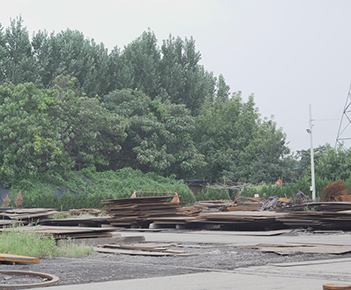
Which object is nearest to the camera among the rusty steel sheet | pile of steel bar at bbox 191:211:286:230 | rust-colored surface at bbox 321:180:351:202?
the rusty steel sheet

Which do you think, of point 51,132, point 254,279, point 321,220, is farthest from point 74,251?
point 51,132

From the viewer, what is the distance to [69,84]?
1745 inches

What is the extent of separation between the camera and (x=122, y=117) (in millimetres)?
44125

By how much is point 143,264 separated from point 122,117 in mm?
36531

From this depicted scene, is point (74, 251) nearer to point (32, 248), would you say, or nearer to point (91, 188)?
point (32, 248)

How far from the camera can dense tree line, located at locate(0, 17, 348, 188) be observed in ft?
125

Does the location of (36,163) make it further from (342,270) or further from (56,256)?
(342,270)

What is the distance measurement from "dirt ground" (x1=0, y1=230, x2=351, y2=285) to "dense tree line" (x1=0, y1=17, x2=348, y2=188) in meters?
28.5

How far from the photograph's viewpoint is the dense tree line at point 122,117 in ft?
125

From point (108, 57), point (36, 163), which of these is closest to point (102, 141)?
point (36, 163)

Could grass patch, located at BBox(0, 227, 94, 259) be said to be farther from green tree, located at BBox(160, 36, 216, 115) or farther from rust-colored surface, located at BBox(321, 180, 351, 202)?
green tree, located at BBox(160, 36, 216, 115)

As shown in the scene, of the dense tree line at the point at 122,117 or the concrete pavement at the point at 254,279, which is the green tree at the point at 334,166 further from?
the concrete pavement at the point at 254,279

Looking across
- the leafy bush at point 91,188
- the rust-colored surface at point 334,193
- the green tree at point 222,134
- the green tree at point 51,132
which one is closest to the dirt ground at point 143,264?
the rust-colored surface at point 334,193

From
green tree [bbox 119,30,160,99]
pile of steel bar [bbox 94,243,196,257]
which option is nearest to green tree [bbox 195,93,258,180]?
green tree [bbox 119,30,160,99]
